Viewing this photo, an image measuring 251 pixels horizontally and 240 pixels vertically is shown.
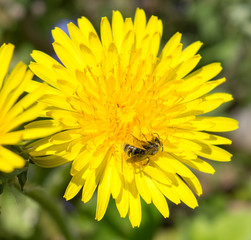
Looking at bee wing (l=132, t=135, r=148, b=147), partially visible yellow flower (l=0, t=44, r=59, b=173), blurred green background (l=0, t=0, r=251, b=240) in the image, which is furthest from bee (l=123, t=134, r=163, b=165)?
blurred green background (l=0, t=0, r=251, b=240)

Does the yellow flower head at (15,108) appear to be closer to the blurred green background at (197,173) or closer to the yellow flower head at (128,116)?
the yellow flower head at (128,116)

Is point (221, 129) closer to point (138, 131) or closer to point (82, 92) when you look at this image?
point (138, 131)

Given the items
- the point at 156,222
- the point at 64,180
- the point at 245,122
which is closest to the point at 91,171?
the point at 64,180

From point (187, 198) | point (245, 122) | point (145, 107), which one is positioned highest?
point (145, 107)

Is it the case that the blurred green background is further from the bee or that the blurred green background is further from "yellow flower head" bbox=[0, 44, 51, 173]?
"yellow flower head" bbox=[0, 44, 51, 173]

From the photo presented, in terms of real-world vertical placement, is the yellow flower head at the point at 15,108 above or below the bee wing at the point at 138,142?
above

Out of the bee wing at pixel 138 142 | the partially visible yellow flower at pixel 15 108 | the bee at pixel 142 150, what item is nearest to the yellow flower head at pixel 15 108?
the partially visible yellow flower at pixel 15 108

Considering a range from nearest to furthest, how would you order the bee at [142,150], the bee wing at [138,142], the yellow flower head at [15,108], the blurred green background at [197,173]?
the yellow flower head at [15,108], the bee at [142,150], the bee wing at [138,142], the blurred green background at [197,173]
